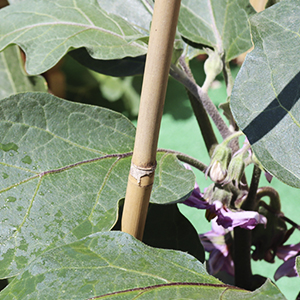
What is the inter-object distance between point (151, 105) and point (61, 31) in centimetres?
20

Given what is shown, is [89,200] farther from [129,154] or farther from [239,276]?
[239,276]

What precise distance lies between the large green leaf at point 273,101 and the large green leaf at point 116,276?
89mm

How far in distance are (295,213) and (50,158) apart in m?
0.64

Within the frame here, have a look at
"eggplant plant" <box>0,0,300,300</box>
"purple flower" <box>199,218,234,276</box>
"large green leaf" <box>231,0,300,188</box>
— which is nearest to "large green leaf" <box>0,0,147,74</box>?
"eggplant plant" <box>0,0,300,300</box>

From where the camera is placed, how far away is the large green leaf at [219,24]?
42 cm

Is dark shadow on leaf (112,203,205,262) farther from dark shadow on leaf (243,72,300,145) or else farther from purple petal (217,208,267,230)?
dark shadow on leaf (243,72,300,145)

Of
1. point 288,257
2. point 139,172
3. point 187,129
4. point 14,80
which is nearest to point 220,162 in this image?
point 139,172

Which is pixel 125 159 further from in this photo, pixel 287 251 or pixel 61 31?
pixel 287 251

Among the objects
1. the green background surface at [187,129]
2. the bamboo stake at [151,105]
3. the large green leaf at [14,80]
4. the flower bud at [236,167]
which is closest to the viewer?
the bamboo stake at [151,105]

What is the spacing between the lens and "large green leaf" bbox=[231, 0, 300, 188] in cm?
27

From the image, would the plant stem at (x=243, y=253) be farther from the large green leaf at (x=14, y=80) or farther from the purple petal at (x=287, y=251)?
the large green leaf at (x=14, y=80)

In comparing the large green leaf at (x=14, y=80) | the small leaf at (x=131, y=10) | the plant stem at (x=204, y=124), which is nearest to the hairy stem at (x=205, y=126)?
the plant stem at (x=204, y=124)

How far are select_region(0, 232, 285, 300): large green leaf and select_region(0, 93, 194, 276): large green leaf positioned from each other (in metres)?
0.04

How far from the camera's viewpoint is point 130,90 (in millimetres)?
1289
